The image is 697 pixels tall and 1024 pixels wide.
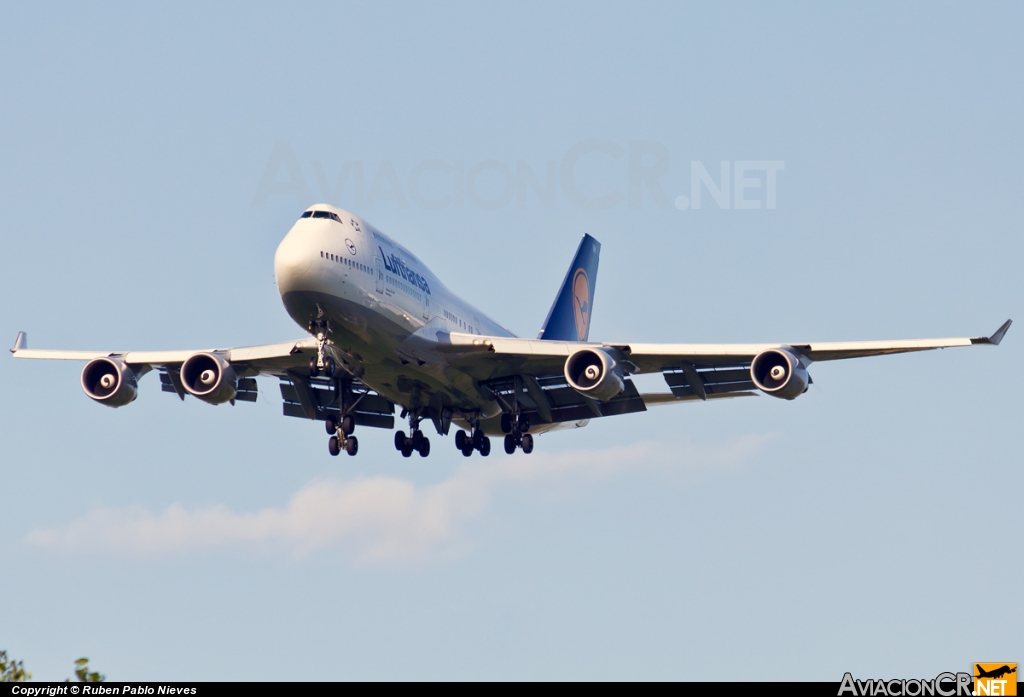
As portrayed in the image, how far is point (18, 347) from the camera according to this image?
4172 centimetres

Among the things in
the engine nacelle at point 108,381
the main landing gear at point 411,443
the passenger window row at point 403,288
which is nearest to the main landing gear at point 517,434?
the main landing gear at point 411,443

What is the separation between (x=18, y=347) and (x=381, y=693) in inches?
1031

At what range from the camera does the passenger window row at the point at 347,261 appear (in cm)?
3228

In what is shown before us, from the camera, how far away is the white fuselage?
3226 centimetres

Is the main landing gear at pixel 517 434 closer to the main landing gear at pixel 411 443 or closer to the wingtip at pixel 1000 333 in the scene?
the main landing gear at pixel 411 443

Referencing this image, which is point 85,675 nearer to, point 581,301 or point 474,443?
point 474,443

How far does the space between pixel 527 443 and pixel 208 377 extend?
996cm

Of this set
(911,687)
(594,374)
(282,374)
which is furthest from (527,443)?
(911,687)

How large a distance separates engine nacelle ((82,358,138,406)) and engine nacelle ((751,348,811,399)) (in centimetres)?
1817

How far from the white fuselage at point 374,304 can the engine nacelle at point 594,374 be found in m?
3.87

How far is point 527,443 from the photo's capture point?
40438 mm

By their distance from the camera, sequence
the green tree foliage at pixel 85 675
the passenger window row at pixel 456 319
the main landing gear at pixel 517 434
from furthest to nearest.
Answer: the main landing gear at pixel 517 434
the passenger window row at pixel 456 319
the green tree foliage at pixel 85 675

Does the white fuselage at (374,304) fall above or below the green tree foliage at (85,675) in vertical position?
above

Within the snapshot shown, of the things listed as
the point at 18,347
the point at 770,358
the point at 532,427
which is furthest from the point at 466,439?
the point at 18,347
